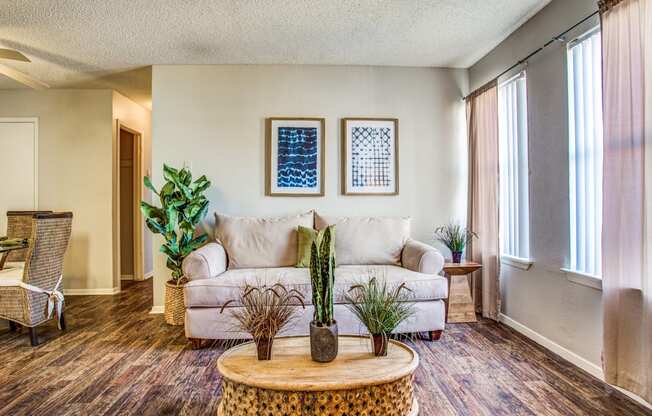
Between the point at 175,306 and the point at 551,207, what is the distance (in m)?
3.28

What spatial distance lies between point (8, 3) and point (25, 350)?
2593 mm

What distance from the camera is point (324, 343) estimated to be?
175cm

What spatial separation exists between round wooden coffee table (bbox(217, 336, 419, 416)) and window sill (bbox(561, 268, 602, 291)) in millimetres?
1405

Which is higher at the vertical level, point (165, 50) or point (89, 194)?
point (165, 50)

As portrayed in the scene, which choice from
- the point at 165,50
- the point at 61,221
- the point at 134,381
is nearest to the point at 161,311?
the point at 61,221

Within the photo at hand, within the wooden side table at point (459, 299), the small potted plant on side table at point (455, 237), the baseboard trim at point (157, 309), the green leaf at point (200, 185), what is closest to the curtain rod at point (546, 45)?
the small potted plant on side table at point (455, 237)

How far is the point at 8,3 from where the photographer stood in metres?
2.72

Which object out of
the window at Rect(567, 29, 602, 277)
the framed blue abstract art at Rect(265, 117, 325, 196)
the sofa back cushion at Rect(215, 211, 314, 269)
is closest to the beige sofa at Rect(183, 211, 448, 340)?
the sofa back cushion at Rect(215, 211, 314, 269)

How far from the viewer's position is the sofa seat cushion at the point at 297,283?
2.85 meters

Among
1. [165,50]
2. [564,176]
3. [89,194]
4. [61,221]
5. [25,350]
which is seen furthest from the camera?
[89,194]

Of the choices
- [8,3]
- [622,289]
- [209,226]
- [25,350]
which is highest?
[8,3]

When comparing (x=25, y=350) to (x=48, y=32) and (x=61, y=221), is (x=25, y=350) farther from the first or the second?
(x=48, y=32)

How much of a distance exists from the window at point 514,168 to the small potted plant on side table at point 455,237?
0.37 meters

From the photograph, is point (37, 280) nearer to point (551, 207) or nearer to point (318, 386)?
point (318, 386)
